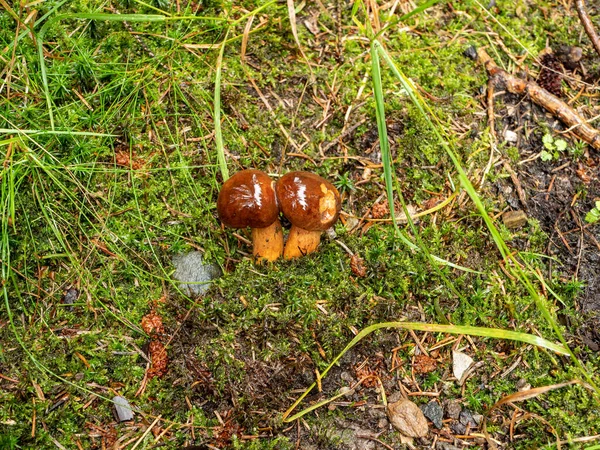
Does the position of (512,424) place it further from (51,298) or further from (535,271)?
(51,298)

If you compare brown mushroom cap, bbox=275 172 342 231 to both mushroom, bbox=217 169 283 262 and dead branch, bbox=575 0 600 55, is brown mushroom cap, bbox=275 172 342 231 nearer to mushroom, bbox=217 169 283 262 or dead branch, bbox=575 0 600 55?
mushroom, bbox=217 169 283 262

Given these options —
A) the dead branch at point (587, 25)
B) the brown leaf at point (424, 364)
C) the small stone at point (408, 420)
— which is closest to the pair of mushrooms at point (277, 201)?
the brown leaf at point (424, 364)

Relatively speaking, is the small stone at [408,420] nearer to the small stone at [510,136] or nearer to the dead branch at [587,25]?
the small stone at [510,136]

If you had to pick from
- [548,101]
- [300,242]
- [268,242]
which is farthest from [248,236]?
[548,101]

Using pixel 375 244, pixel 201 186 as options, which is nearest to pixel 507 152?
pixel 375 244

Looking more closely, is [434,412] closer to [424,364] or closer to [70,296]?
[424,364]

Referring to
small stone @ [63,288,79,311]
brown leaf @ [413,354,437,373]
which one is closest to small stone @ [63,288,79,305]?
small stone @ [63,288,79,311]
